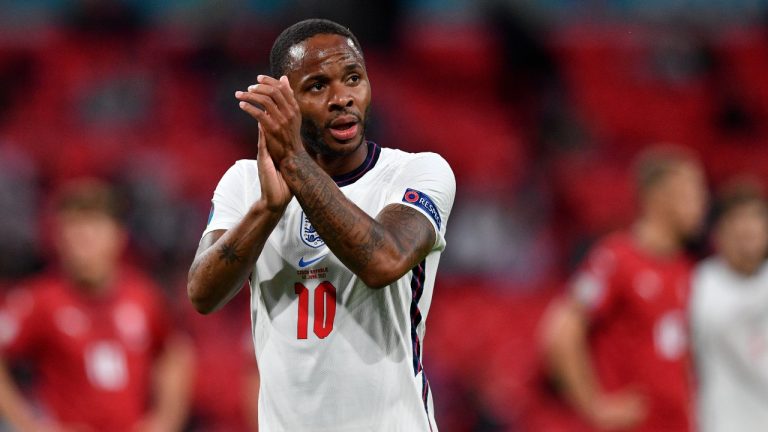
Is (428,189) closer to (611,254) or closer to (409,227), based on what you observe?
(409,227)

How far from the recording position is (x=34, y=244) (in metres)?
9.42

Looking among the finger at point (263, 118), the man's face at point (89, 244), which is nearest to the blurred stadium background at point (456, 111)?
the man's face at point (89, 244)

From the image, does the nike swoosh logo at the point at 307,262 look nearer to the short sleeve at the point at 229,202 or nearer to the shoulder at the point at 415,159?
the short sleeve at the point at 229,202

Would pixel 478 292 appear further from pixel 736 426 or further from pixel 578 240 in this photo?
pixel 736 426

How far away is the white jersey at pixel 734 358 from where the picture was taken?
650 centimetres

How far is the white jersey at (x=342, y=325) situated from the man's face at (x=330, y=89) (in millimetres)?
154

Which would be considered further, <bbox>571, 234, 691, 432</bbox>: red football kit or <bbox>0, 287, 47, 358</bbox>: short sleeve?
<bbox>0, 287, 47, 358</bbox>: short sleeve

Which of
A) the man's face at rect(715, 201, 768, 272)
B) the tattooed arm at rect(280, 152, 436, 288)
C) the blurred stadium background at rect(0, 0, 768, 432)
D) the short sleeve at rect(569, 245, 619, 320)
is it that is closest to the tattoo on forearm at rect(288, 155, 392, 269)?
the tattooed arm at rect(280, 152, 436, 288)

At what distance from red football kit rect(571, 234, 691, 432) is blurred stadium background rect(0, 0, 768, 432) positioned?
8.94 ft

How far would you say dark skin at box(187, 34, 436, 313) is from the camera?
2.70 m

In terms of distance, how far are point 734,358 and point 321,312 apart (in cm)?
418

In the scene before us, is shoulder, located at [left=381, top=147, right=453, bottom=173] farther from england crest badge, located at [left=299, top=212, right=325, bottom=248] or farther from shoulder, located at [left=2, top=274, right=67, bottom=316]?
shoulder, located at [left=2, top=274, right=67, bottom=316]

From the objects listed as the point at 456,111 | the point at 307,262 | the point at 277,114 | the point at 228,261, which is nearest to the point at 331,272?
the point at 307,262

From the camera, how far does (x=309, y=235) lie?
300cm
